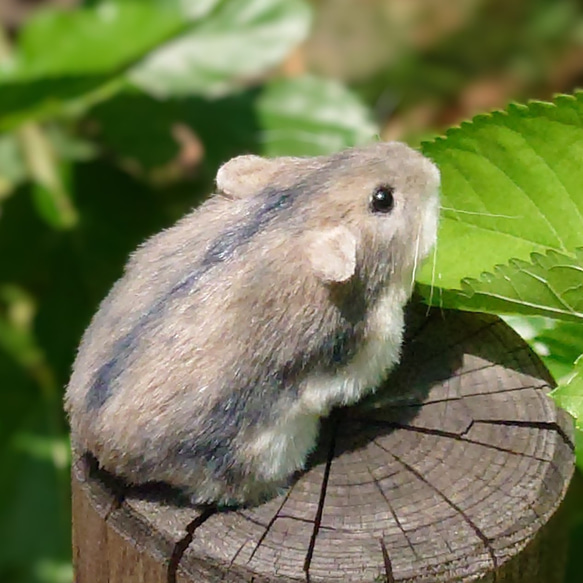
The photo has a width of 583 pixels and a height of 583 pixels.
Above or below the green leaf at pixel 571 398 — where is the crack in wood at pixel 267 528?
below

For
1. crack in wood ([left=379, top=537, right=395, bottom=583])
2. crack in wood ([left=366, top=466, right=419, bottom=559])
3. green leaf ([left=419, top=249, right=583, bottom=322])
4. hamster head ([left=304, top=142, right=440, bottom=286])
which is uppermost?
hamster head ([left=304, top=142, right=440, bottom=286])

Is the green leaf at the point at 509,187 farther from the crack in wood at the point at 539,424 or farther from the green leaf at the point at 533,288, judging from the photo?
the crack in wood at the point at 539,424

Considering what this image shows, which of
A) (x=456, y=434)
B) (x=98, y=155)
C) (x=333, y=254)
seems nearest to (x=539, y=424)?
(x=456, y=434)

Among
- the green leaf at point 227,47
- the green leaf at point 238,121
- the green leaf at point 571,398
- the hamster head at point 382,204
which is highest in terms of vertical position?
the green leaf at point 227,47

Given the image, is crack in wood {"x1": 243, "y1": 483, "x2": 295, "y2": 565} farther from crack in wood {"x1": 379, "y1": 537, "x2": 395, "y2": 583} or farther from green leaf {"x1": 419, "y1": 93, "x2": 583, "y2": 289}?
green leaf {"x1": 419, "y1": 93, "x2": 583, "y2": 289}

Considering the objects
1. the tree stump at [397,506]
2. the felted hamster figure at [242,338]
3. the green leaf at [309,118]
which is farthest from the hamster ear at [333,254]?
the green leaf at [309,118]

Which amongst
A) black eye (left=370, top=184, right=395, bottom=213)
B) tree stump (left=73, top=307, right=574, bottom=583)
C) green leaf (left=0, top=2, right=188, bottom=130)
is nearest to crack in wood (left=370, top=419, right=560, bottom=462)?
tree stump (left=73, top=307, right=574, bottom=583)
